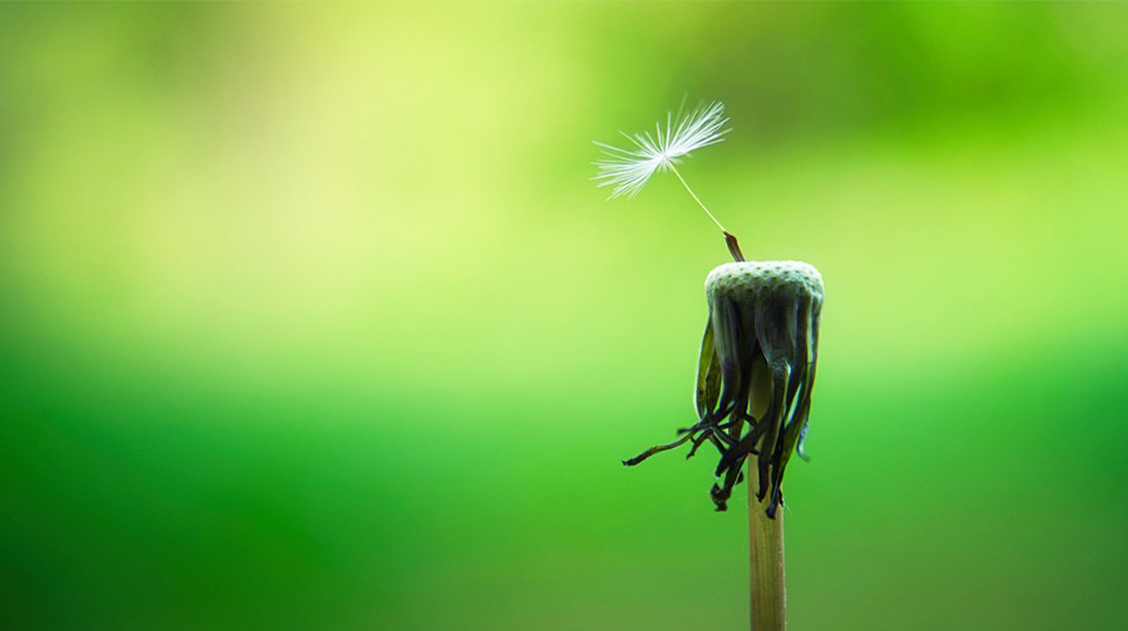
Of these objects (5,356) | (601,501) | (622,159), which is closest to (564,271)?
(622,159)

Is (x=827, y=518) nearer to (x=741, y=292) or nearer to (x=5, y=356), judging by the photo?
(x=741, y=292)

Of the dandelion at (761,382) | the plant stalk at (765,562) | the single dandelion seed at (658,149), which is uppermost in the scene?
the single dandelion seed at (658,149)

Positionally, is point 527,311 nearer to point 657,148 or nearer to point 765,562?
point 657,148

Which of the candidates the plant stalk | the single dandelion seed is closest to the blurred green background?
the single dandelion seed

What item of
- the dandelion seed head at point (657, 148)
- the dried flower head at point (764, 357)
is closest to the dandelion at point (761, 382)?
the dried flower head at point (764, 357)

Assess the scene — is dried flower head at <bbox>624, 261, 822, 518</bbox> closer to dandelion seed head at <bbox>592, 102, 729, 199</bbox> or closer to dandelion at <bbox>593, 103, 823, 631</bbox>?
dandelion at <bbox>593, 103, 823, 631</bbox>

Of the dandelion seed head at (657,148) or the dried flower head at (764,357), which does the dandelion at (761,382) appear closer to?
the dried flower head at (764,357)

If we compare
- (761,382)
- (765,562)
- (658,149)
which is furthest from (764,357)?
(658,149)

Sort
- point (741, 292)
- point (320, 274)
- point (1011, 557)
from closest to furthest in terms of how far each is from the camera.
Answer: point (741, 292)
point (1011, 557)
point (320, 274)
